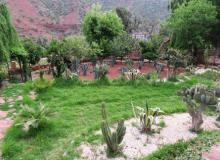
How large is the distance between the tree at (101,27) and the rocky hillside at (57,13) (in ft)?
72.7

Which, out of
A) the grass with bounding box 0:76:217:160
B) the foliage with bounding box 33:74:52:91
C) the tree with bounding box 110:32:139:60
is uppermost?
the tree with bounding box 110:32:139:60

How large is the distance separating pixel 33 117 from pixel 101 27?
1667cm

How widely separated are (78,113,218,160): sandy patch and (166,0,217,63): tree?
10289 millimetres

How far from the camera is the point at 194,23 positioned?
1898cm

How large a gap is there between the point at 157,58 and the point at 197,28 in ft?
12.0

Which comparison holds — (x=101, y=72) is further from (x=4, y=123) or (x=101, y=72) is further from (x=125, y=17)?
(x=125, y=17)

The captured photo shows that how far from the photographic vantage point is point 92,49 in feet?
70.1

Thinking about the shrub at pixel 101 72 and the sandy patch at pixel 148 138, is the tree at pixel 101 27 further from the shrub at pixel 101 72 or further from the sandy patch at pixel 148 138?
the sandy patch at pixel 148 138

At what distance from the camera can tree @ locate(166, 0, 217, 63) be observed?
61.3ft

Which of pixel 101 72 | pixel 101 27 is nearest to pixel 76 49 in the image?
pixel 101 27

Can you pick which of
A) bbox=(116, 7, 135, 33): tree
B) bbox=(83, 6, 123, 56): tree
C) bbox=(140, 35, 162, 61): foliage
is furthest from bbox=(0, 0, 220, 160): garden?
bbox=(116, 7, 135, 33): tree

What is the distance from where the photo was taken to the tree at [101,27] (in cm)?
2430

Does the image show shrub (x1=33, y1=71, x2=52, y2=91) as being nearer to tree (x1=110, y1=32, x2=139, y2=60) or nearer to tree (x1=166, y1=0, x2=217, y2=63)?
tree (x1=110, y1=32, x2=139, y2=60)

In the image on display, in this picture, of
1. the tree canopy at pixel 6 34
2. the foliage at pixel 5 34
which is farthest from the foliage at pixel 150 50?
the foliage at pixel 5 34
